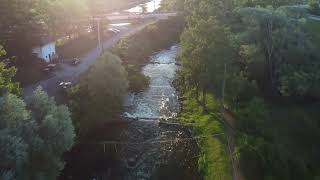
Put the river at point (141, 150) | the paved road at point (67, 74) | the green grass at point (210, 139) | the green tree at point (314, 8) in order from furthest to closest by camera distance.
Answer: the green tree at point (314, 8), the paved road at point (67, 74), the river at point (141, 150), the green grass at point (210, 139)

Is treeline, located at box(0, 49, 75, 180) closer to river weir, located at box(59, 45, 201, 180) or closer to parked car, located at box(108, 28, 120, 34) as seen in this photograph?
river weir, located at box(59, 45, 201, 180)

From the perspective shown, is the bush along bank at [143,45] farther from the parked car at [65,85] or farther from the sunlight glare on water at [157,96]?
the parked car at [65,85]

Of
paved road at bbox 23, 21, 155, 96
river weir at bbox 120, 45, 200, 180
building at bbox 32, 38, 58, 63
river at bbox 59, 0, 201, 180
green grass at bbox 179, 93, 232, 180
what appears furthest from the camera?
building at bbox 32, 38, 58, 63

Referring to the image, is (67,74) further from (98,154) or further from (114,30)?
(114,30)

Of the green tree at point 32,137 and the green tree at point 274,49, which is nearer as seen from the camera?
the green tree at point 32,137

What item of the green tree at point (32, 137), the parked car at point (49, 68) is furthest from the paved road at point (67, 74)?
the green tree at point (32, 137)

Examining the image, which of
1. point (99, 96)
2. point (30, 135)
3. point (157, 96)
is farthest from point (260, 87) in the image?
point (30, 135)

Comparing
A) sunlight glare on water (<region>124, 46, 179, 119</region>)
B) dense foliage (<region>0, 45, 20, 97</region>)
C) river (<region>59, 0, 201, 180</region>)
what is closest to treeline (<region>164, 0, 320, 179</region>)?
river (<region>59, 0, 201, 180</region>)
